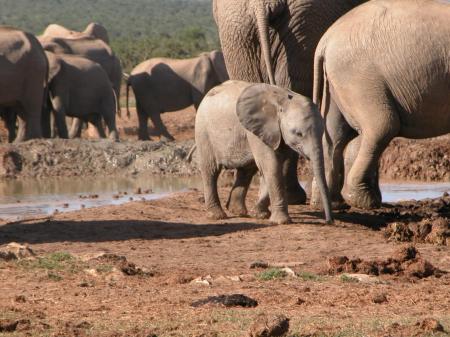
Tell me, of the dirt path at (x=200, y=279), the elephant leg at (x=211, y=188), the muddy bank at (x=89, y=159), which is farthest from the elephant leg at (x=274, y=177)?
the muddy bank at (x=89, y=159)

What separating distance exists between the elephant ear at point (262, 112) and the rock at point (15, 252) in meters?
2.40

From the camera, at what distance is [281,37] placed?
1209 cm

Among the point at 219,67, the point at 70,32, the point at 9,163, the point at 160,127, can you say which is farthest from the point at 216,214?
the point at 70,32

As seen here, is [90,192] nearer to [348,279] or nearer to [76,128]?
[348,279]

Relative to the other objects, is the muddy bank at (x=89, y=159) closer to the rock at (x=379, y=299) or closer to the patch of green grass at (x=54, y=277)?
the patch of green grass at (x=54, y=277)

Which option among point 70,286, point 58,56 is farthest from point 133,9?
point 70,286

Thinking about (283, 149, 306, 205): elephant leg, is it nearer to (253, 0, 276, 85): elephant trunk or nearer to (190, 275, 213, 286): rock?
(253, 0, 276, 85): elephant trunk

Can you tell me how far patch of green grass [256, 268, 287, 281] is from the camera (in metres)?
7.91

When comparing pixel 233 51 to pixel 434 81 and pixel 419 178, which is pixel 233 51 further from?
pixel 419 178

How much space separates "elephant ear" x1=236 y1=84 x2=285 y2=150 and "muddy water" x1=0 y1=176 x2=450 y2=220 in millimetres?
2767

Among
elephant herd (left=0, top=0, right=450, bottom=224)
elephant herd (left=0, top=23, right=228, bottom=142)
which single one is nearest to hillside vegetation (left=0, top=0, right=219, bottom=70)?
elephant herd (left=0, top=23, right=228, bottom=142)

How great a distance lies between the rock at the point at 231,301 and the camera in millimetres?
6977

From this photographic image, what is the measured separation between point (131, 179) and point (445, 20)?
7741 mm

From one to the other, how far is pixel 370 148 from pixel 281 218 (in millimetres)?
960
